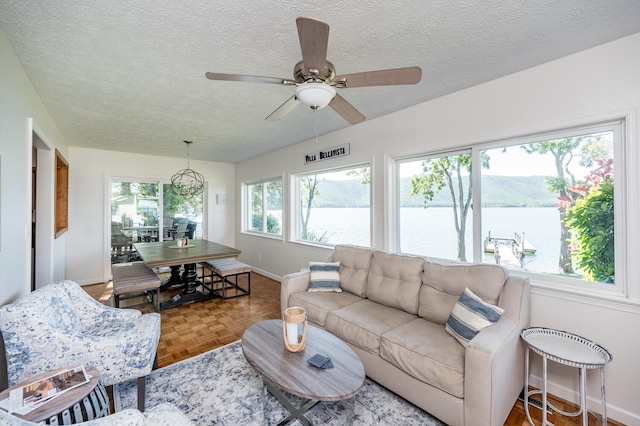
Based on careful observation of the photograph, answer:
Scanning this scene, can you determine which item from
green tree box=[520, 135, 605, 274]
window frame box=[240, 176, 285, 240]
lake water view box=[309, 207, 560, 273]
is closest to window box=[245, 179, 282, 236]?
window frame box=[240, 176, 285, 240]

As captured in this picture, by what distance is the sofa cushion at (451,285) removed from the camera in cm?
203

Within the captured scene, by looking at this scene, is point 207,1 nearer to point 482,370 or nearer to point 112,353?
point 112,353

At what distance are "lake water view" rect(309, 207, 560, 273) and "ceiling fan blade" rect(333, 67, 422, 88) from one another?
167 cm

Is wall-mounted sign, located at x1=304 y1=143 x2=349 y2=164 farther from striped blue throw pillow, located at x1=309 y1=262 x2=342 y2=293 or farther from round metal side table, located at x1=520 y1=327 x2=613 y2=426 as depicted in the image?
round metal side table, located at x1=520 y1=327 x2=613 y2=426

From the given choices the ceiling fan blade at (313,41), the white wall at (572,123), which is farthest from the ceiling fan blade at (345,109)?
the white wall at (572,123)

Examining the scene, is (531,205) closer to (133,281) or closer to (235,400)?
(235,400)

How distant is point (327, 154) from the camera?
4027 mm

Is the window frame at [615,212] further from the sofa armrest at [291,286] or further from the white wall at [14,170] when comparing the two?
the white wall at [14,170]

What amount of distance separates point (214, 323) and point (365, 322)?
6.46 feet

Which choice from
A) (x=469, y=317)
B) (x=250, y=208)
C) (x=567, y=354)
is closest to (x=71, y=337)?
(x=469, y=317)

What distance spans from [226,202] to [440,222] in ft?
17.2

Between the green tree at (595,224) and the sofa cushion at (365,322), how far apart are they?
136 cm

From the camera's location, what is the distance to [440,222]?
2.96 meters

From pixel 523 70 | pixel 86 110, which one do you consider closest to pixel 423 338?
pixel 523 70
